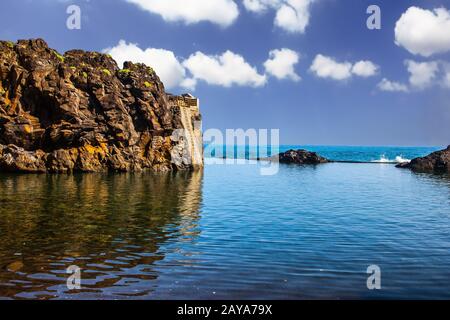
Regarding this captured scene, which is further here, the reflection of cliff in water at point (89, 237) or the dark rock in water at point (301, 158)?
the dark rock in water at point (301, 158)

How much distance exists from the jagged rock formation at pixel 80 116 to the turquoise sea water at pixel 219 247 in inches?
1242

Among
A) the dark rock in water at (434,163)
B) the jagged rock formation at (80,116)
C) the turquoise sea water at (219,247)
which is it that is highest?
the jagged rock formation at (80,116)

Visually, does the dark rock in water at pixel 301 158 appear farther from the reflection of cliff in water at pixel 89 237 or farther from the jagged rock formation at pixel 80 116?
the reflection of cliff in water at pixel 89 237

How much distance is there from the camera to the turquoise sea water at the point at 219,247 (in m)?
13.6

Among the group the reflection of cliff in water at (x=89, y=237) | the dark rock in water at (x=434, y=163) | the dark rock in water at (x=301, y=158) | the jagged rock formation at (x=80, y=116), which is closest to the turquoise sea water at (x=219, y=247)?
the reflection of cliff in water at (x=89, y=237)

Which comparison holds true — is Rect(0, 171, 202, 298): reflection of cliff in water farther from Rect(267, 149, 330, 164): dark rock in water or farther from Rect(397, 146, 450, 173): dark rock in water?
Rect(267, 149, 330, 164): dark rock in water

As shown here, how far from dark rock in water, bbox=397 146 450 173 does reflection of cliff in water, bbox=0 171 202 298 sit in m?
72.0

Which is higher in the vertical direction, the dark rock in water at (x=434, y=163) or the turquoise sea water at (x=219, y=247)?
the dark rock in water at (x=434, y=163)

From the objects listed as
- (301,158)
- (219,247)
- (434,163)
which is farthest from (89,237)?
(301,158)
